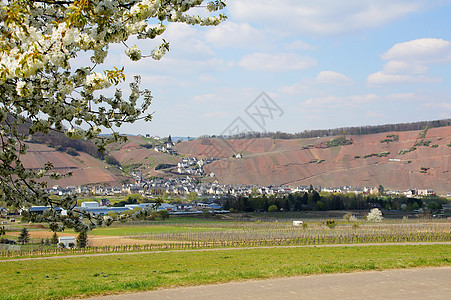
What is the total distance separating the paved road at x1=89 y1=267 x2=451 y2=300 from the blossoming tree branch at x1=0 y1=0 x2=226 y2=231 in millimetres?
5480

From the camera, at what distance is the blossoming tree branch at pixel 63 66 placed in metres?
5.26

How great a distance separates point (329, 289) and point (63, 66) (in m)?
10.4

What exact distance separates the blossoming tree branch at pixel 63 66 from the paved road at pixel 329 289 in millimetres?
5480

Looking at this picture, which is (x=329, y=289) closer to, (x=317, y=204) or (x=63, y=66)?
(x=63, y=66)

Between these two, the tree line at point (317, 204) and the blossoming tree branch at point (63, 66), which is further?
the tree line at point (317, 204)

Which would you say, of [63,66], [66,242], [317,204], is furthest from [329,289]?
[317,204]

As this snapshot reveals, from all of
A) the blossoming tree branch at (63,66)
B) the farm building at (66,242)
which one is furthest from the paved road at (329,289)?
the farm building at (66,242)

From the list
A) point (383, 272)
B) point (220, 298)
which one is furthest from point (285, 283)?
point (383, 272)

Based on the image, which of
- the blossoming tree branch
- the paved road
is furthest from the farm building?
the blossoming tree branch

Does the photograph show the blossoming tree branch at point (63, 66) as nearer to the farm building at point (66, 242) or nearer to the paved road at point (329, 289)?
the paved road at point (329, 289)

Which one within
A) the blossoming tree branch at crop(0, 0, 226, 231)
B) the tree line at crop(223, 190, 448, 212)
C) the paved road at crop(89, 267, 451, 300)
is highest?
the blossoming tree branch at crop(0, 0, 226, 231)

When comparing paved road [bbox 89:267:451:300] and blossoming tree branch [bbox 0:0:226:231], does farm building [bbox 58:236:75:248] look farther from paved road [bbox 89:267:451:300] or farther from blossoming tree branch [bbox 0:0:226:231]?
blossoming tree branch [bbox 0:0:226:231]

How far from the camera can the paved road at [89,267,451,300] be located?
12.1 metres

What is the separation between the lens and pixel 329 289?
13.1m
